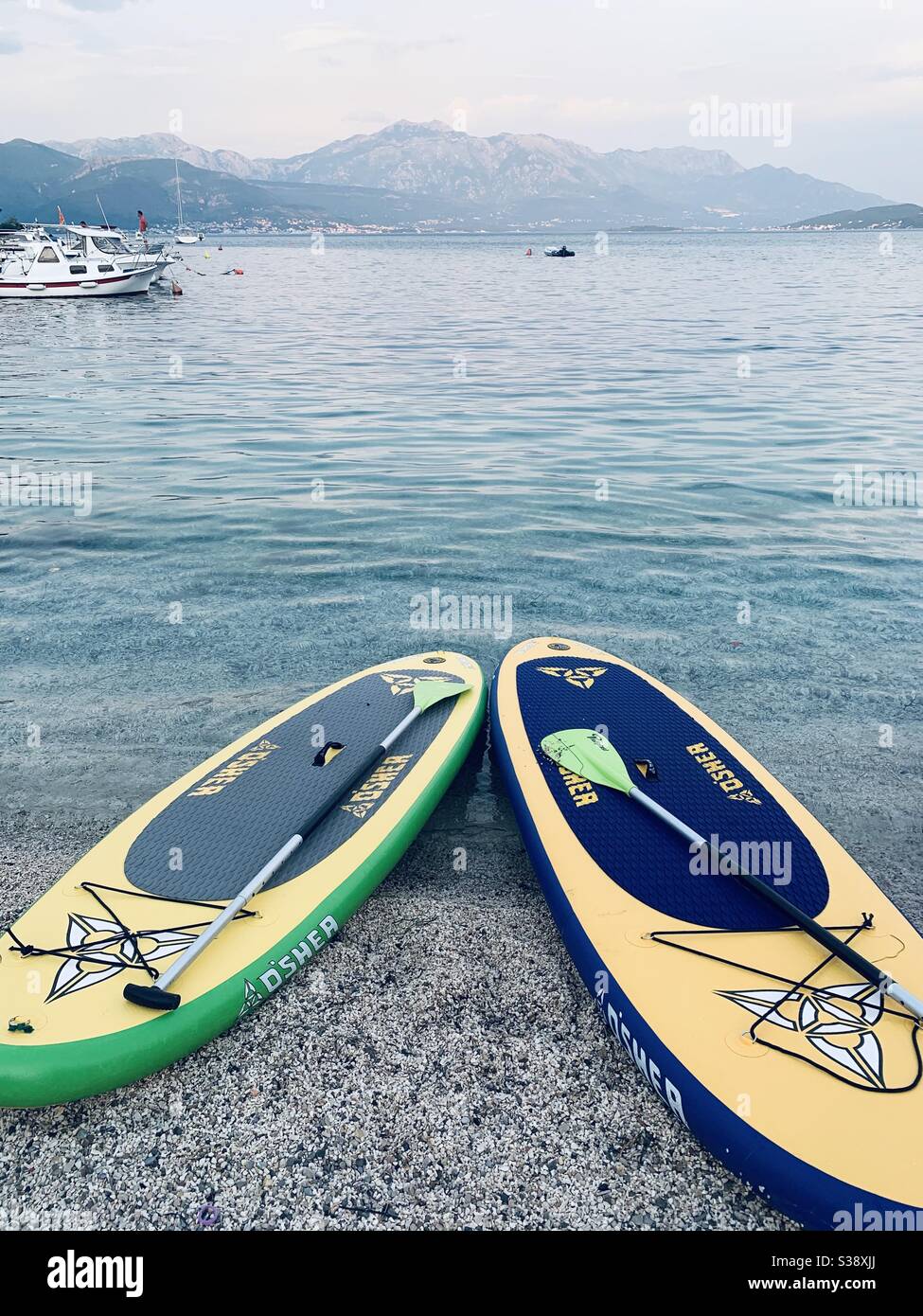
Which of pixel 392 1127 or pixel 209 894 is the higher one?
pixel 209 894

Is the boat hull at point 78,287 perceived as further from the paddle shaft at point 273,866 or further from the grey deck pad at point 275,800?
the paddle shaft at point 273,866

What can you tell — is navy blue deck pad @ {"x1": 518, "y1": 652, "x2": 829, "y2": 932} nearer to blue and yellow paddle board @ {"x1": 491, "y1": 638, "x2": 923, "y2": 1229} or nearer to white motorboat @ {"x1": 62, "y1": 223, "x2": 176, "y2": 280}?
blue and yellow paddle board @ {"x1": 491, "y1": 638, "x2": 923, "y2": 1229}

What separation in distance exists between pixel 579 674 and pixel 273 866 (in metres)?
2.96

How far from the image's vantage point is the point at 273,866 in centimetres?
434

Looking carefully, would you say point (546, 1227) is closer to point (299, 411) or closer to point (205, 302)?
point (299, 411)

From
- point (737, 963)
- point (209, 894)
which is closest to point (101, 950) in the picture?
point (209, 894)

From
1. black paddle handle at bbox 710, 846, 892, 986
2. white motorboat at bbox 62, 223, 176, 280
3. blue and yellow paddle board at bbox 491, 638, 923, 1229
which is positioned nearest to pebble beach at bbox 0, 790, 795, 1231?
blue and yellow paddle board at bbox 491, 638, 923, 1229

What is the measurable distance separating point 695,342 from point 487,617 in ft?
72.1

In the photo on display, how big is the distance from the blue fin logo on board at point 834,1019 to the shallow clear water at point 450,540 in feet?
6.81

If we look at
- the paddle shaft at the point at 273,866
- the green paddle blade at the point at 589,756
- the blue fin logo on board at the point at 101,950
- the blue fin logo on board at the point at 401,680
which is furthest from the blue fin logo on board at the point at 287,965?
the blue fin logo on board at the point at 401,680

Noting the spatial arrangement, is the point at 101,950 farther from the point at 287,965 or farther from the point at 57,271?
the point at 57,271

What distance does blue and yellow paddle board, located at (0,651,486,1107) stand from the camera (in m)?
3.46

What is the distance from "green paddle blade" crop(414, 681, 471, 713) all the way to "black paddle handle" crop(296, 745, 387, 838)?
666mm

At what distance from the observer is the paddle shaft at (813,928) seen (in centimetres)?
357
